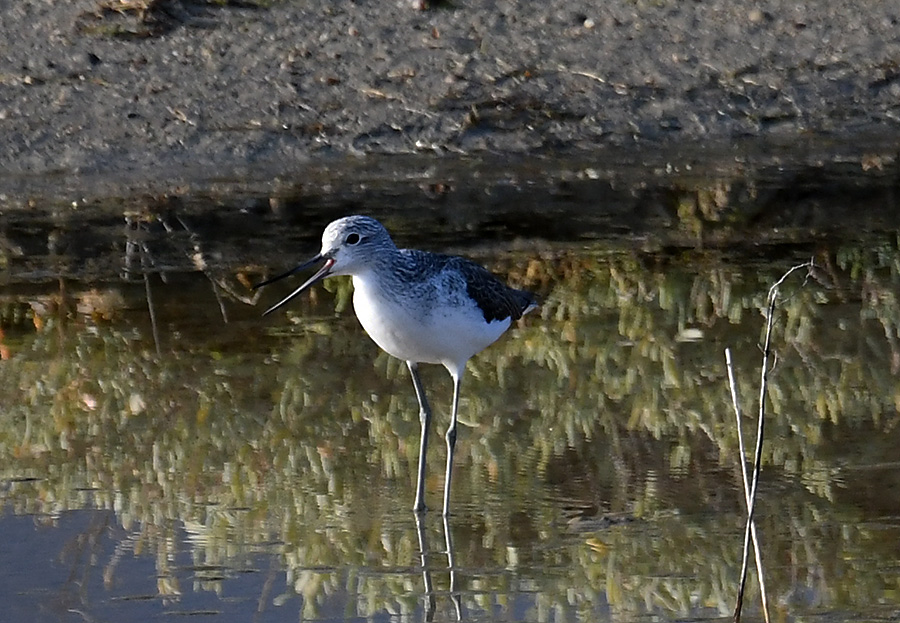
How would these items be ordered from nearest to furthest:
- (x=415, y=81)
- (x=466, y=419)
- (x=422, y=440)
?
(x=422, y=440)
(x=466, y=419)
(x=415, y=81)

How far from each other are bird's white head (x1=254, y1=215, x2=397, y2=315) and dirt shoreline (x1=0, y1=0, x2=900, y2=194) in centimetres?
476

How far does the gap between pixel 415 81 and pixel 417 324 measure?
5433mm

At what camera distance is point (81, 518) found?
6090mm

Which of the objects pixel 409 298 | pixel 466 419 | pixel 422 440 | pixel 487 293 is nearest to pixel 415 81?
pixel 466 419

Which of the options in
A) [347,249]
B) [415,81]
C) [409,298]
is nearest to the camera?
[347,249]

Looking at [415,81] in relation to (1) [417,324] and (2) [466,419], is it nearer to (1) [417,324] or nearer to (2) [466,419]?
(2) [466,419]

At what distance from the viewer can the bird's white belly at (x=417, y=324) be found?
20.1 ft

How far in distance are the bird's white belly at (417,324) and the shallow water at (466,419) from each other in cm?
55

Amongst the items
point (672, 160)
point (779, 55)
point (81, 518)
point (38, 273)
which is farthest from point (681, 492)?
point (779, 55)

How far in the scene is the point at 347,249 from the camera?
605cm

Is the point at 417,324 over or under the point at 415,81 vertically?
under

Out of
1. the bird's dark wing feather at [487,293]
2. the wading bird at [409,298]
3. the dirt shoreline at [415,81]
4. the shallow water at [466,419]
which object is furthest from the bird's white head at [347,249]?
the dirt shoreline at [415,81]

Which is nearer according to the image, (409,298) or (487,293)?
(409,298)

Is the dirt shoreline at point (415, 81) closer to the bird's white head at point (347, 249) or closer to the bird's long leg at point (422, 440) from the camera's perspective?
the bird's long leg at point (422, 440)
